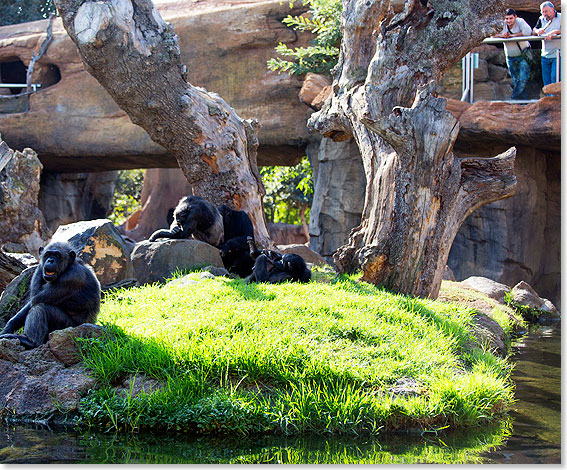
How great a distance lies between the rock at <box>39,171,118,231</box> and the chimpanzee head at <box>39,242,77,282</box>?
1396 centimetres

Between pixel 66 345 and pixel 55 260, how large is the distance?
71cm

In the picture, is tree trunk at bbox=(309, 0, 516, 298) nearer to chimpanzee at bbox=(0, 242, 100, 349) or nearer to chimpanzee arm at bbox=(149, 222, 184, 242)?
chimpanzee arm at bbox=(149, 222, 184, 242)

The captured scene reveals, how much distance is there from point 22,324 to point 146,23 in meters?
5.73

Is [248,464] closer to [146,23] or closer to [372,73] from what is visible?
[372,73]

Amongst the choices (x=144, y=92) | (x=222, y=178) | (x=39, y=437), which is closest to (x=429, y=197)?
(x=222, y=178)

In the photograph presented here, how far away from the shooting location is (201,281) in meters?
8.06

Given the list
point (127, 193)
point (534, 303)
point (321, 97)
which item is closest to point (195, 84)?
point (321, 97)

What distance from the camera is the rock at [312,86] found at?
13.7 m

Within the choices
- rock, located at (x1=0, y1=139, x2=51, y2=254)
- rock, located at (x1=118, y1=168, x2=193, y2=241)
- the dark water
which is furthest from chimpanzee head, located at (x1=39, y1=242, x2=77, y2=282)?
rock, located at (x1=118, y1=168, x2=193, y2=241)

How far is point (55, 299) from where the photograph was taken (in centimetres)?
567

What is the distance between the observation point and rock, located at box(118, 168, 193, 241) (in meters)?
21.4

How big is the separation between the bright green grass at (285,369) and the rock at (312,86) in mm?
7744

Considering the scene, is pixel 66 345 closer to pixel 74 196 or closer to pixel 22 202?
pixel 22 202

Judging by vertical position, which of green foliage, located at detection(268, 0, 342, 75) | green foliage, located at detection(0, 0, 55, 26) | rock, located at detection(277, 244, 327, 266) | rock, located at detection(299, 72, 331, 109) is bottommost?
rock, located at detection(277, 244, 327, 266)
